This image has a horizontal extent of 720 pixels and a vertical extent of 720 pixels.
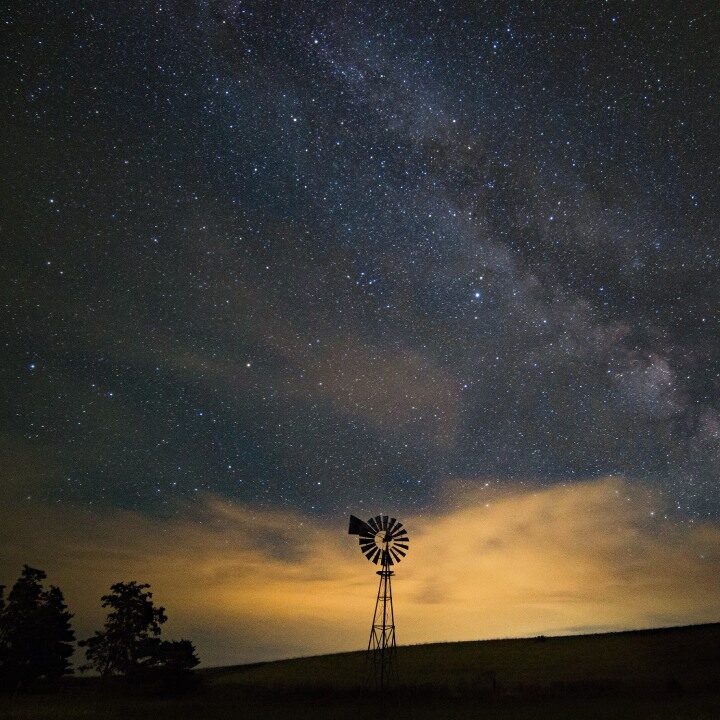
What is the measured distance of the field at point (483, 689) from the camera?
106 feet

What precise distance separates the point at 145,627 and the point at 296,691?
24.8 metres

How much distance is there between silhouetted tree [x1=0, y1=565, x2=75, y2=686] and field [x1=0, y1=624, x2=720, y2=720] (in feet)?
7.96

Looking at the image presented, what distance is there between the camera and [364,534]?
36.7 metres

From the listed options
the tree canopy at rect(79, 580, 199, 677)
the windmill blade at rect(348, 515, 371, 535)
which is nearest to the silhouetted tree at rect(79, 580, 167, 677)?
the tree canopy at rect(79, 580, 199, 677)

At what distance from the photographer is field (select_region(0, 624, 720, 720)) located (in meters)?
32.3

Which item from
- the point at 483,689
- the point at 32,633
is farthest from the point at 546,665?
the point at 32,633

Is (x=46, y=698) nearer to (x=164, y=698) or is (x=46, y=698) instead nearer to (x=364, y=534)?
(x=164, y=698)

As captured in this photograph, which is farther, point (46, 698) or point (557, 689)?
point (46, 698)

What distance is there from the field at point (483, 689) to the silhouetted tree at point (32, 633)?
7.96 feet

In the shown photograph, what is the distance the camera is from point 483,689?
40219 mm

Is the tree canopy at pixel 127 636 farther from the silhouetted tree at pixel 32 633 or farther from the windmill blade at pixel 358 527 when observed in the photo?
the windmill blade at pixel 358 527

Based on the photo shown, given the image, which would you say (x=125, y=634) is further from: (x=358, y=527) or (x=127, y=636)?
(x=358, y=527)

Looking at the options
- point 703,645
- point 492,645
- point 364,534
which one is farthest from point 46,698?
point 703,645

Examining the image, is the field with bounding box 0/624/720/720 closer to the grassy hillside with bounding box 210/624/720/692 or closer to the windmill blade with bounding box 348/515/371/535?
the grassy hillside with bounding box 210/624/720/692
